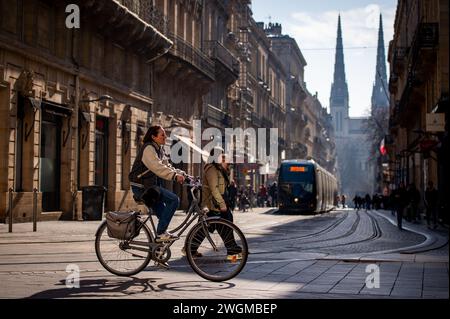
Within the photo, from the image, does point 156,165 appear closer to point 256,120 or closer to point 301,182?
point 301,182

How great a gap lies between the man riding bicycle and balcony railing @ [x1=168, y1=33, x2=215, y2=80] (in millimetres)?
27187

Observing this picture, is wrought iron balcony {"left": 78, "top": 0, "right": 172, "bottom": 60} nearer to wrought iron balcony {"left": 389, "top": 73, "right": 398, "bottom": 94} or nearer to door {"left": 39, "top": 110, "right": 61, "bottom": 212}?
door {"left": 39, "top": 110, "right": 61, "bottom": 212}

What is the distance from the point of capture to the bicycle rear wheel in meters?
8.91

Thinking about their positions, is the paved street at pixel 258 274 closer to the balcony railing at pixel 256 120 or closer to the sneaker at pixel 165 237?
the sneaker at pixel 165 237

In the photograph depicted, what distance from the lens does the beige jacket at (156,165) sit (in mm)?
8906

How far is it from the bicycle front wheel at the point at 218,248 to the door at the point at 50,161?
15.4 metres

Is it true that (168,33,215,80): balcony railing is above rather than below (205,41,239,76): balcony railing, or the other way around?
below

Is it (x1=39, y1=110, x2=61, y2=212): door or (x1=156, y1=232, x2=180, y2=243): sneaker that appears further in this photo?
(x1=39, y1=110, x2=61, y2=212): door

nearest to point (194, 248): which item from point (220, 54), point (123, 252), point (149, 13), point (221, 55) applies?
point (123, 252)

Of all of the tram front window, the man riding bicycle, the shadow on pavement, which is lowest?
the shadow on pavement

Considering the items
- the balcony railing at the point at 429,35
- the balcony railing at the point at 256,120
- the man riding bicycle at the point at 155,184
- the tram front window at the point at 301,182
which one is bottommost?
the man riding bicycle at the point at 155,184

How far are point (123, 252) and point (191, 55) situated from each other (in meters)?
31.1

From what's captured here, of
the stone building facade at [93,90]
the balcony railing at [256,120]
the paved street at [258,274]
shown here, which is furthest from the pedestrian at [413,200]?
the balcony railing at [256,120]

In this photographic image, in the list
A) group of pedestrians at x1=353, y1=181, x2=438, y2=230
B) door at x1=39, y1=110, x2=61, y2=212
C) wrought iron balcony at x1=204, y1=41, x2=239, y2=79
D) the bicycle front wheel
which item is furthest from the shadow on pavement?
wrought iron balcony at x1=204, y1=41, x2=239, y2=79
